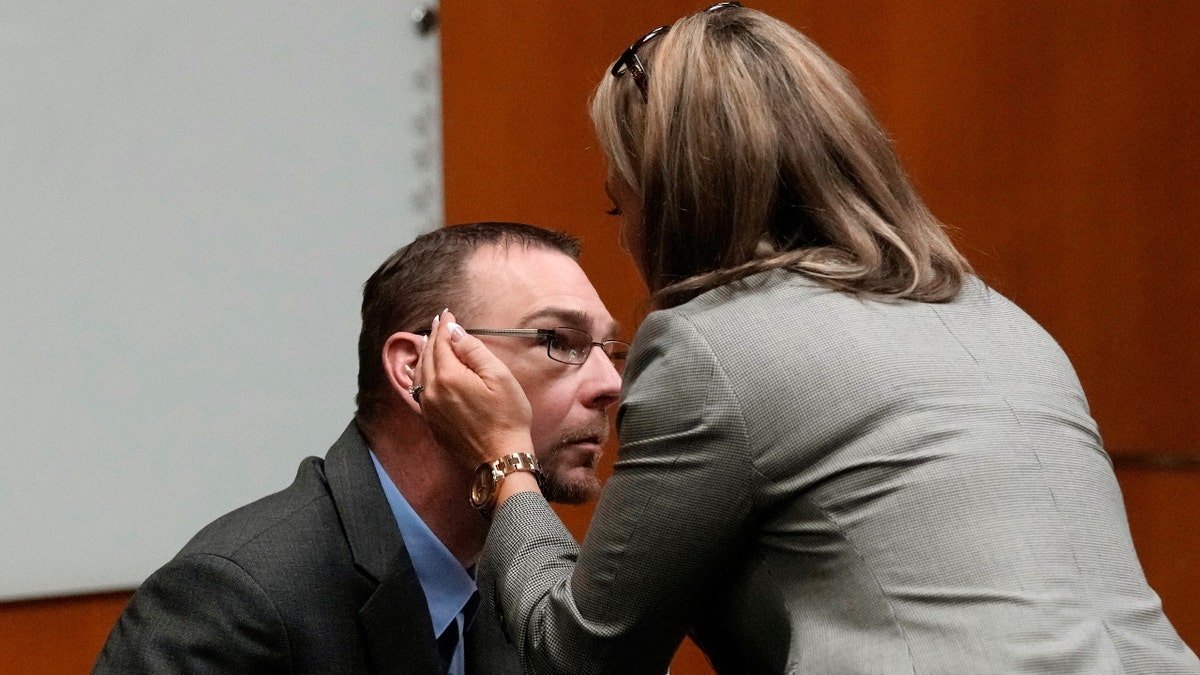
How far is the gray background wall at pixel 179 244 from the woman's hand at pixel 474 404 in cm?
86

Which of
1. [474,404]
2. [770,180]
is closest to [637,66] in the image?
[770,180]

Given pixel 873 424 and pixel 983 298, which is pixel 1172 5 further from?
pixel 873 424

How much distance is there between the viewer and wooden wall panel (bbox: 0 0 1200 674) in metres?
2.23

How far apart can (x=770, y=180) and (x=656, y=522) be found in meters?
0.28

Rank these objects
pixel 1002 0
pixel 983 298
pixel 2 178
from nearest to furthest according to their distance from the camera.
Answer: pixel 983 298, pixel 2 178, pixel 1002 0

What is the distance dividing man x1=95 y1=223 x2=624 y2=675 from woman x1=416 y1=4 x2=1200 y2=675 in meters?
0.31

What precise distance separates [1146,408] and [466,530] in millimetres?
1312

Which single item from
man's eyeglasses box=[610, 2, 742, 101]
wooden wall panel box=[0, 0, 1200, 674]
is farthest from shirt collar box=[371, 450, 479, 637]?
wooden wall panel box=[0, 0, 1200, 674]

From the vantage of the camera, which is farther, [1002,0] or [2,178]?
[1002,0]

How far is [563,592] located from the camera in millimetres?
990

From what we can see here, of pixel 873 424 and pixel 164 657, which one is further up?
pixel 873 424

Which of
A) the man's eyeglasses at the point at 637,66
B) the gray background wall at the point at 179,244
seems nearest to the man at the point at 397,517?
the man's eyeglasses at the point at 637,66

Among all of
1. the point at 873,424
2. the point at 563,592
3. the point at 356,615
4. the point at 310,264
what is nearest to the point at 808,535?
the point at 873,424

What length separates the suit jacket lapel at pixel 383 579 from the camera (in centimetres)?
133
